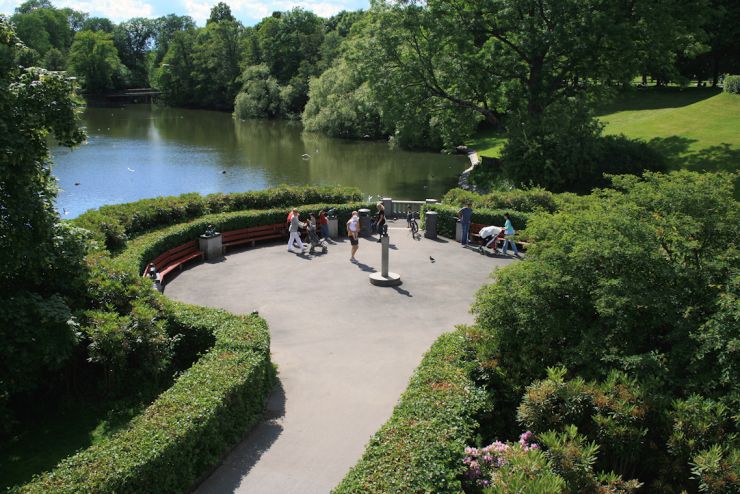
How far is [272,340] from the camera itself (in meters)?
13.2

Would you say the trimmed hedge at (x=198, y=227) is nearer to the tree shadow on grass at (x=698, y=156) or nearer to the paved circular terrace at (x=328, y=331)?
the paved circular terrace at (x=328, y=331)

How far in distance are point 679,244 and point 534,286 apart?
230cm

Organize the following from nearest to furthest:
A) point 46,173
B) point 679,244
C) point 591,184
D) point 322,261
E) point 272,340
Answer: point 679,244, point 46,173, point 272,340, point 322,261, point 591,184

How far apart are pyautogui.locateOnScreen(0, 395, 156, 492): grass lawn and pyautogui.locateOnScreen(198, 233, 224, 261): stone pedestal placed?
30.4 ft

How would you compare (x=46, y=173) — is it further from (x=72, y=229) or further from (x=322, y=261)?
(x=322, y=261)

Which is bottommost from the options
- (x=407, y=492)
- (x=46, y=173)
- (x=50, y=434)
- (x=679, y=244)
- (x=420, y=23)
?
(x=50, y=434)

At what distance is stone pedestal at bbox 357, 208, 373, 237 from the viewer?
22281mm

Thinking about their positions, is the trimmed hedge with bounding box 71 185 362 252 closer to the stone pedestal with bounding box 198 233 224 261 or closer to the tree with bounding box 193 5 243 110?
the stone pedestal with bounding box 198 233 224 261

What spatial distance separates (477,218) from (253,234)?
323 inches

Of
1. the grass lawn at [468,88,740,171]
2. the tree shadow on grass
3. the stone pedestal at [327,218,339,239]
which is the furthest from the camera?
the grass lawn at [468,88,740,171]

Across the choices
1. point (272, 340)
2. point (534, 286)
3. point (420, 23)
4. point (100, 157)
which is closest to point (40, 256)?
point (272, 340)

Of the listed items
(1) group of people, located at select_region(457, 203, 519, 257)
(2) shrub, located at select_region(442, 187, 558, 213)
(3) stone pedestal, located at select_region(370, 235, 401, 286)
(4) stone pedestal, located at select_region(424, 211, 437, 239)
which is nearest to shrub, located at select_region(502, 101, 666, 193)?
(2) shrub, located at select_region(442, 187, 558, 213)

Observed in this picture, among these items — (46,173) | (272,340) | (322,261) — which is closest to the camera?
(46,173)

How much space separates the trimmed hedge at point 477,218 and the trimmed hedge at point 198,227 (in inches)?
117
